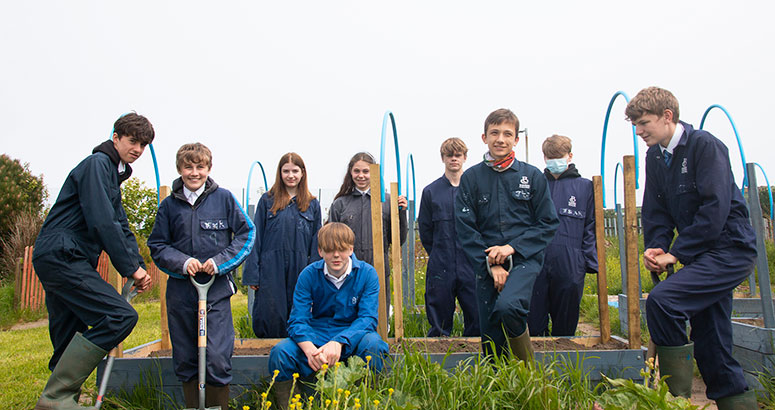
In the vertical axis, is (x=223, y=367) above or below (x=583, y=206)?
below

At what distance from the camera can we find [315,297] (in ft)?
10.8

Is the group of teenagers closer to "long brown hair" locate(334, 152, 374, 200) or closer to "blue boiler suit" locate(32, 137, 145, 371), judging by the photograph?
"blue boiler suit" locate(32, 137, 145, 371)

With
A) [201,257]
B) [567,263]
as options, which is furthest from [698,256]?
[201,257]

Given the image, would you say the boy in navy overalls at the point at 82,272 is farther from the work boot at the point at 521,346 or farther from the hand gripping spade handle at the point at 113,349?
the work boot at the point at 521,346

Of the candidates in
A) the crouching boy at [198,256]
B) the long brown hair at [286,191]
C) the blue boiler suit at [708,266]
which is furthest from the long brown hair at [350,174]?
the blue boiler suit at [708,266]

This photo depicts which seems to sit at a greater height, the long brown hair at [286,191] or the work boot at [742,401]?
the long brown hair at [286,191]

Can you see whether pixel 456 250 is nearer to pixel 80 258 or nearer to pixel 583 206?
pixel 583 206

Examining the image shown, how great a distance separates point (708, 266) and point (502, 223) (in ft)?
→ 3.69

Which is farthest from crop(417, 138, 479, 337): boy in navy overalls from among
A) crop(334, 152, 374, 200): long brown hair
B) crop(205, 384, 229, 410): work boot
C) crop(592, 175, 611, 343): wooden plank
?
crop(205, 384, 229, 410): work boot

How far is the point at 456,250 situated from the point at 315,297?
163 cm

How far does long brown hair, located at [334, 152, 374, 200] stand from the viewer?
457cm

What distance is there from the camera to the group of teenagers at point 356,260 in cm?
276

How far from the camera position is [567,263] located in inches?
169

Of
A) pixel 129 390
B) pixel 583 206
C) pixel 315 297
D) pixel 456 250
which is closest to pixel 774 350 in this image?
pixel 583 206
